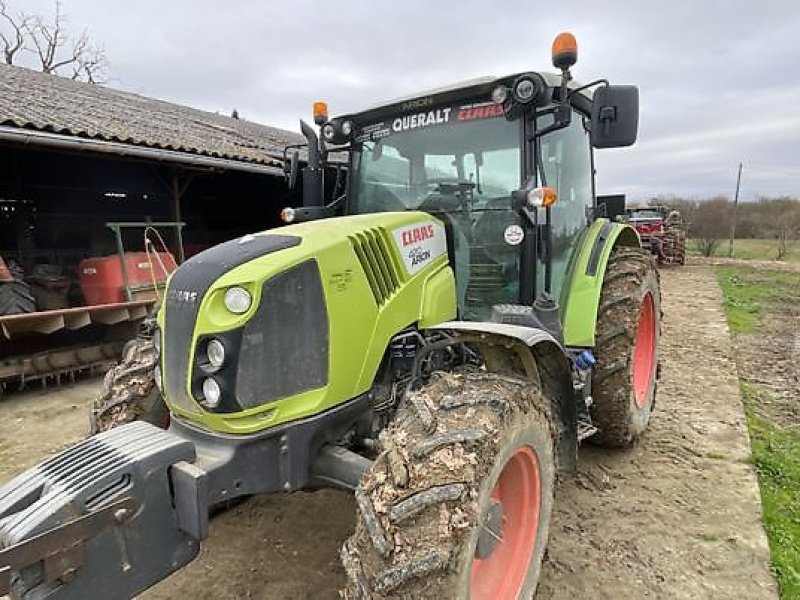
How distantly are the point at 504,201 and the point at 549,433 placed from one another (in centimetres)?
121

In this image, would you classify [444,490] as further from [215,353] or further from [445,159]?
[445,159]

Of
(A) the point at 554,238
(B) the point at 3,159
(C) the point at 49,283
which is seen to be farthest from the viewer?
(B) the point at 3,159

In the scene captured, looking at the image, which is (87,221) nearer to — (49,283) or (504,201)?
(49,283)

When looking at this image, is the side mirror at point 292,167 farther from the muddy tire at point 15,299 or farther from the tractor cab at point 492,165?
the muddy tire at point 15,299

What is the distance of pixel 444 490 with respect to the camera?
1717 millimetres

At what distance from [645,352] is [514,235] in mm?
2107

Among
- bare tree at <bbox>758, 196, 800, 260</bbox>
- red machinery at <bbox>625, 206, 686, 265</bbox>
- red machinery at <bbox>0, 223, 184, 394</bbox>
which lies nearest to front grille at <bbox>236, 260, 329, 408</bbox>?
red machinery at <bbox>0, 223, 184, 394</bbox>

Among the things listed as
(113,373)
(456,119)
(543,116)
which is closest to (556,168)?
(543,116)

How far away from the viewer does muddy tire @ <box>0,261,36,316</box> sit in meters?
5.55

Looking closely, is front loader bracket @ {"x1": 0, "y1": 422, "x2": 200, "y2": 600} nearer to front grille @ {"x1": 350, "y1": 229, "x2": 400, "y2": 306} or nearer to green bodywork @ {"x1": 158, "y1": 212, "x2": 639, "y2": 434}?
green bodywork @ {"x1": 158, "y1": 212, "x2": 639, "y2": 434}

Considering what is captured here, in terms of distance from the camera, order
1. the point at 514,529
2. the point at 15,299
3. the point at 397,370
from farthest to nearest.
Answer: the point at 15,299 < the point at 397,370 < the point at 514,529

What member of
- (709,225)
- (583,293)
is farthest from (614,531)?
(709,225)

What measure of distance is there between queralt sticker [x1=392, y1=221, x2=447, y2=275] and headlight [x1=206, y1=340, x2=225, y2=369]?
0.93m

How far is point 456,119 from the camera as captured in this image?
297 cm
